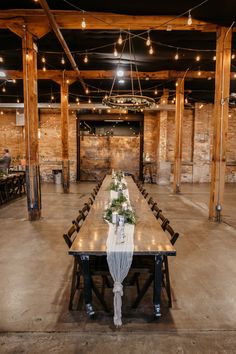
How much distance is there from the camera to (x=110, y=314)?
8.38ft

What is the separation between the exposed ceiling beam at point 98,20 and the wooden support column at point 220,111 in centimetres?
47

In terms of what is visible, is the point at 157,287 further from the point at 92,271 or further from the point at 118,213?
the point at 118,213

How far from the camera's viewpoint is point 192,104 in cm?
1282

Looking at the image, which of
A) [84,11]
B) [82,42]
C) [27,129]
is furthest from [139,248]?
[82,42]

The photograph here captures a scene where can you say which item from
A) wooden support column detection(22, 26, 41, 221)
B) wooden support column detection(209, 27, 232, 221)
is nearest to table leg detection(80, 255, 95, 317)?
wooden support column detection(22, 26, 41, 221)

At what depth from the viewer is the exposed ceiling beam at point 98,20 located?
5441mm

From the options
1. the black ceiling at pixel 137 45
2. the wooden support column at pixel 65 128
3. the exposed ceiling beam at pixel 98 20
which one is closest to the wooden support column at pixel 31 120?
the exposed ceiling beam at pixel 98 20

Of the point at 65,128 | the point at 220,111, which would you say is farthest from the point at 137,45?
the point at 65,128

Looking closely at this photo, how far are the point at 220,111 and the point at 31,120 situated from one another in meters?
4.33

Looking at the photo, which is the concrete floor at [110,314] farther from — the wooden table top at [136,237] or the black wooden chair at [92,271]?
the wooden table top at [136,237]

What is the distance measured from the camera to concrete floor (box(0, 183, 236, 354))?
7.15 ft

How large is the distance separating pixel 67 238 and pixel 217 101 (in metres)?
4.91

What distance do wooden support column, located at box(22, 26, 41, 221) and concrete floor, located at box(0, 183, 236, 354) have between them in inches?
40.8

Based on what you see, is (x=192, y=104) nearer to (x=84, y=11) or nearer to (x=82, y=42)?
(x=82, y=42)
